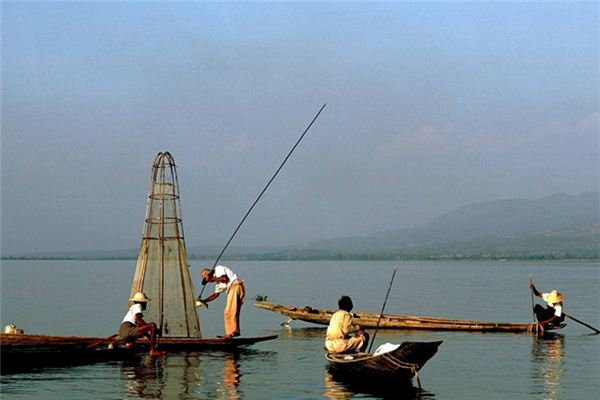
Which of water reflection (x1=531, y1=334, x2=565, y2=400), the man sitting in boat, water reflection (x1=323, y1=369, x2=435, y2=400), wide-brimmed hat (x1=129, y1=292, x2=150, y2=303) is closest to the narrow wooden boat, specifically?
water reflection (x1=323, y1=369, x2=435, y2=400)

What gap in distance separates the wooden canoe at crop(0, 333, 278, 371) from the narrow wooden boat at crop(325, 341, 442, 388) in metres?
4.89

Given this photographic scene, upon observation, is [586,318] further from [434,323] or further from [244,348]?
[244,348]

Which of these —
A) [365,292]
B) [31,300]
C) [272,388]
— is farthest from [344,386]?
[365,292]

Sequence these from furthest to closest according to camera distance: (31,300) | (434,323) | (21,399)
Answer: (31,300) → (434,323) → (21,399)

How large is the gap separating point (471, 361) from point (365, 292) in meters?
40.1

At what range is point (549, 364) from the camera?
69.4 ft

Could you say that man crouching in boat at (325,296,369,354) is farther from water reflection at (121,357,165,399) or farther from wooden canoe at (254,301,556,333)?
wooden canoe at (254,301,556,333)

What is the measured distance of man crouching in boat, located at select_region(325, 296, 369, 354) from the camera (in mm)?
16828

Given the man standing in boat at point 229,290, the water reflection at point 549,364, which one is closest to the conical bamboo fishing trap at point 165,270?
the man standing in boat at point 229,290

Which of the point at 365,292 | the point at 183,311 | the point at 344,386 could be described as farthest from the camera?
the point at 365,292

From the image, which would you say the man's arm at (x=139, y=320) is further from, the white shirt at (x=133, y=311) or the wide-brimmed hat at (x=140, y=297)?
the wide-brimmed hat at (x=140, y=297)

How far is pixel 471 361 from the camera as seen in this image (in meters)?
21.5

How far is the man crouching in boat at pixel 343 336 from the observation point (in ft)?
55.2

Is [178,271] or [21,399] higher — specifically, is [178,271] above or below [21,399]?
above
